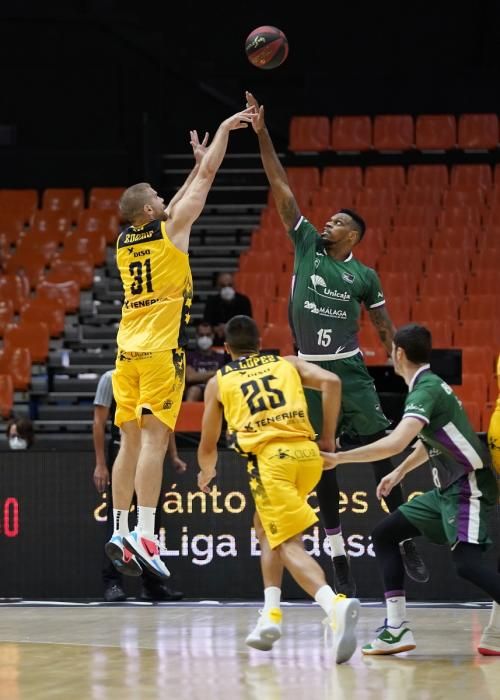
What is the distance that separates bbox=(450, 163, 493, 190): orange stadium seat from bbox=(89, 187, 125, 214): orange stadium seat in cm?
510

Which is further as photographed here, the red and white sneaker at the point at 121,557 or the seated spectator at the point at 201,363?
the seated spectator at the point at 201,363

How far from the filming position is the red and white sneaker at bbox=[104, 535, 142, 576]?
7.82m

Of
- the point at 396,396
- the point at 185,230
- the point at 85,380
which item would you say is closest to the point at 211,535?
the point at 396,396

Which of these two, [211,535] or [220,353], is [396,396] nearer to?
[211,535]

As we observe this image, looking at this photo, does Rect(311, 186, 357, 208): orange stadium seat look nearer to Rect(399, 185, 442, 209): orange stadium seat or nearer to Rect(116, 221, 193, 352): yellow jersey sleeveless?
Rect(399, 185, 442, 209): orange stadium seat

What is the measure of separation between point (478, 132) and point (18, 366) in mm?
8365

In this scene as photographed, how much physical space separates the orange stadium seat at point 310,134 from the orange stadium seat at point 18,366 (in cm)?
645

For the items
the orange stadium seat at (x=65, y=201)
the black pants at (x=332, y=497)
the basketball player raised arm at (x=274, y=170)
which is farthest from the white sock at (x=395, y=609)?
the orange stadium seat at (x=65, y=201)

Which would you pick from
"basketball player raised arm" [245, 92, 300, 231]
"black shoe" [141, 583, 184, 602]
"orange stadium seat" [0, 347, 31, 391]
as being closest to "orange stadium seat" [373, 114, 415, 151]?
"orange stadium seat" [0, 347, 31, 391]

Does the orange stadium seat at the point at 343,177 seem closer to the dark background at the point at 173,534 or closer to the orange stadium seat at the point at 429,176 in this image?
the orange stadium seat at the point at 429,176

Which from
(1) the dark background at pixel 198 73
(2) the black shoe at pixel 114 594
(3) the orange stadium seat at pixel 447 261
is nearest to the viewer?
(2) the black shoe at pixel 114 594

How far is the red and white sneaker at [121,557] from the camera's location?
7.82 meters

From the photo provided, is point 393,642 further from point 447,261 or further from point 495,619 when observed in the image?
point 447,261

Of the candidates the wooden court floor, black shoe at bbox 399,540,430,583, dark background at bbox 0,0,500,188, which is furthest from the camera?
dark background at bbox 0,0,500,188
